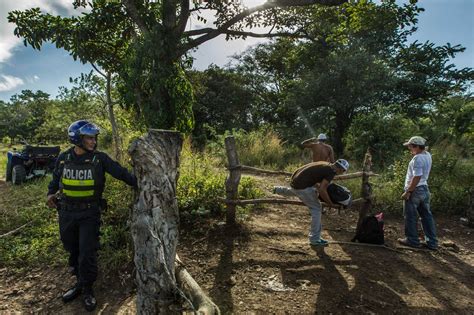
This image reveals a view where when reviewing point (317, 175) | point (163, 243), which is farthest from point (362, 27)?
point (163, 243)

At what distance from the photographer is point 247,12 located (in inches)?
221

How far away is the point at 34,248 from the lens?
164 inches

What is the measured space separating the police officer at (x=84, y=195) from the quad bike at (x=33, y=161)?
5301 millimetres

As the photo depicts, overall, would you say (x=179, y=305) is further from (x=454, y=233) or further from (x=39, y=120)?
(x=39, y=120)

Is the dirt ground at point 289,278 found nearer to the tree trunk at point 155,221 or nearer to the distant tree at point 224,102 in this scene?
the tree trunk at point 155,221

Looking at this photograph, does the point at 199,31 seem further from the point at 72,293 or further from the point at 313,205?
the point at 72,293

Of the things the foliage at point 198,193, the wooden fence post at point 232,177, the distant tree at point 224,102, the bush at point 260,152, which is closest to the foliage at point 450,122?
the bush at point 260,152

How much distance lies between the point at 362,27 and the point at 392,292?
5189 millimetres

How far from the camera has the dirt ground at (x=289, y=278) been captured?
3.13 meters

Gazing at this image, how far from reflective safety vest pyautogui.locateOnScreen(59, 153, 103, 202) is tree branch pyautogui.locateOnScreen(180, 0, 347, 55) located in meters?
2.99

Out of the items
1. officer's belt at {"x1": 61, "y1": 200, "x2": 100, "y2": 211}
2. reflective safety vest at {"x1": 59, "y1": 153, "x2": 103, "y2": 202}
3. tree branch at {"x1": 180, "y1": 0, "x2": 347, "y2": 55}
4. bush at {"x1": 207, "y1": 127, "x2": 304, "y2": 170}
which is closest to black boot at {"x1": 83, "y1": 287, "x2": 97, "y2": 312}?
officer's belt at {"x1": 61, "y1": 200, "x2": 100, "y2": 211}

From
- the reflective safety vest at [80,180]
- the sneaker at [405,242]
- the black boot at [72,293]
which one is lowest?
the black boot at [72,293]

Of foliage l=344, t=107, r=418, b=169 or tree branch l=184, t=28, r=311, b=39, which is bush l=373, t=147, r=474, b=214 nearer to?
foliage l=344, t=107, r=418, b=169

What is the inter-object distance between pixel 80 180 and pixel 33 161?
Result: 5748 mm
